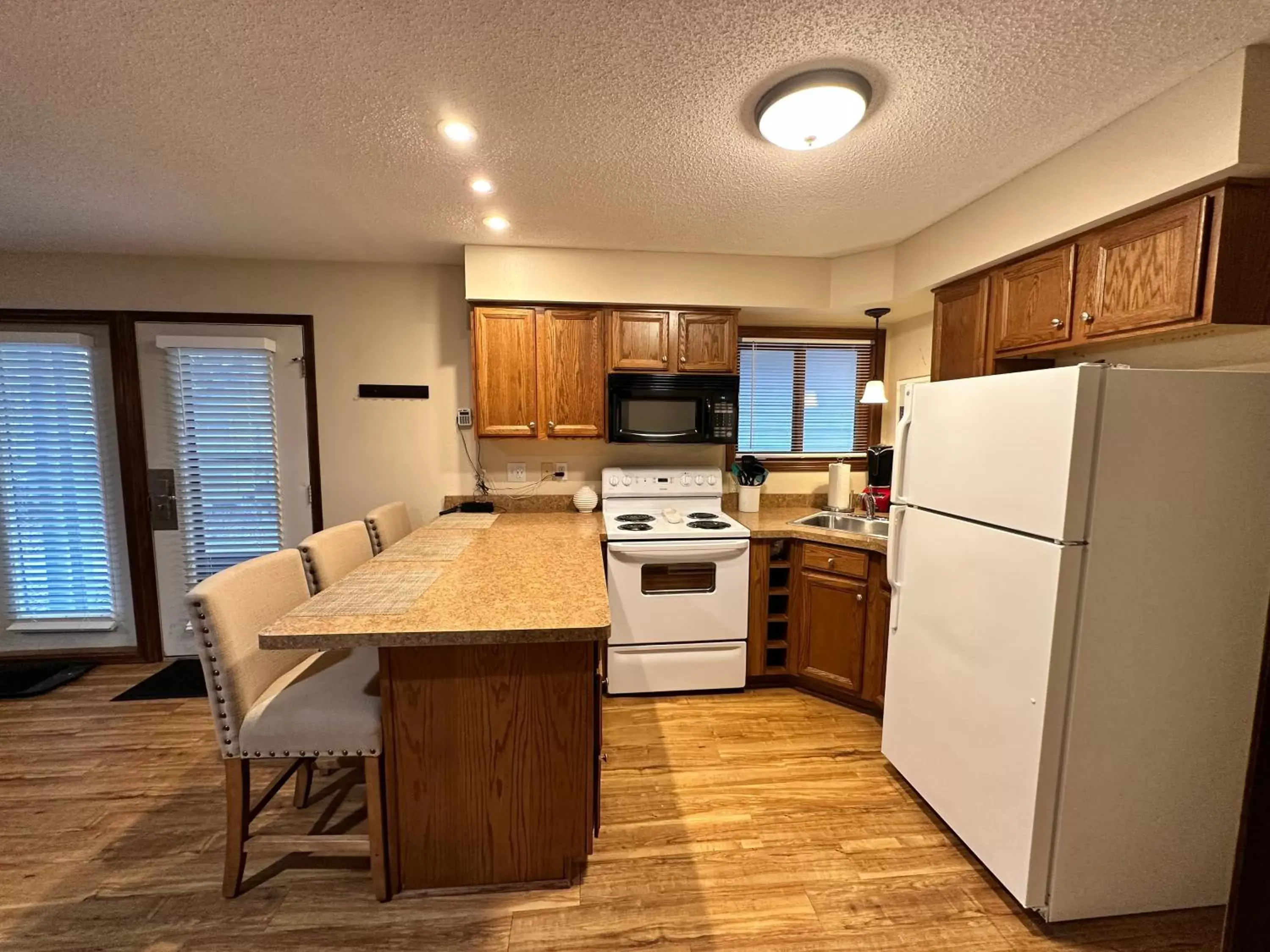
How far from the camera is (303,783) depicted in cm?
185

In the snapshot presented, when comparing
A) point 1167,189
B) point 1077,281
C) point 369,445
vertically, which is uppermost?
point 1167,189

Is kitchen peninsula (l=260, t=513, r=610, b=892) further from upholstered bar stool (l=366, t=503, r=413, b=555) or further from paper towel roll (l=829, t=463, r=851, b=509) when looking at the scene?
paper towel roll (l=829, t=463, r=851, b=509)

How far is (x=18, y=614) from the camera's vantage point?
9.59 ft

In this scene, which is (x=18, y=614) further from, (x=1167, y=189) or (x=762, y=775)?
(x=1167, y=189)

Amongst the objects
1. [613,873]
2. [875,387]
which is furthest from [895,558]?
[613,873]

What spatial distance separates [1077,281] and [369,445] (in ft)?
11.6

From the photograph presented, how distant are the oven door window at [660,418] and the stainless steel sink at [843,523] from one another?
83 centimetres

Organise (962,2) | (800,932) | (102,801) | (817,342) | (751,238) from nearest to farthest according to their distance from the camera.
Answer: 1. (962,2)
2. (800,932)
3. (102,801)
4. (751,238)
5. (817,342)

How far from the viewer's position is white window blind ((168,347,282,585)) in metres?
2.89

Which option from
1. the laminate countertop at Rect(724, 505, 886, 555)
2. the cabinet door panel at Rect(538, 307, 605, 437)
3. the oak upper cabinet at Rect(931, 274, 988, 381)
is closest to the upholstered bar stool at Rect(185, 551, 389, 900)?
the cabinet door panel at Rect(538, 307, 605, 437)

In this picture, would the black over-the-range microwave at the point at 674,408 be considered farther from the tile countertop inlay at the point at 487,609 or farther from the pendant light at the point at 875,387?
the tile countertop inlay at the point at 487,609

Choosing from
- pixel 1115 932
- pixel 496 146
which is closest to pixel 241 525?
pixel 496 146

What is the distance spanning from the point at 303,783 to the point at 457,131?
2.36 metres

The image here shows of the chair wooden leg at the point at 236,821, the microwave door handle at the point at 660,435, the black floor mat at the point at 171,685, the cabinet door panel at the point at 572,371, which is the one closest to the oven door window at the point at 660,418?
the microwave door handle at the point at 660,435
